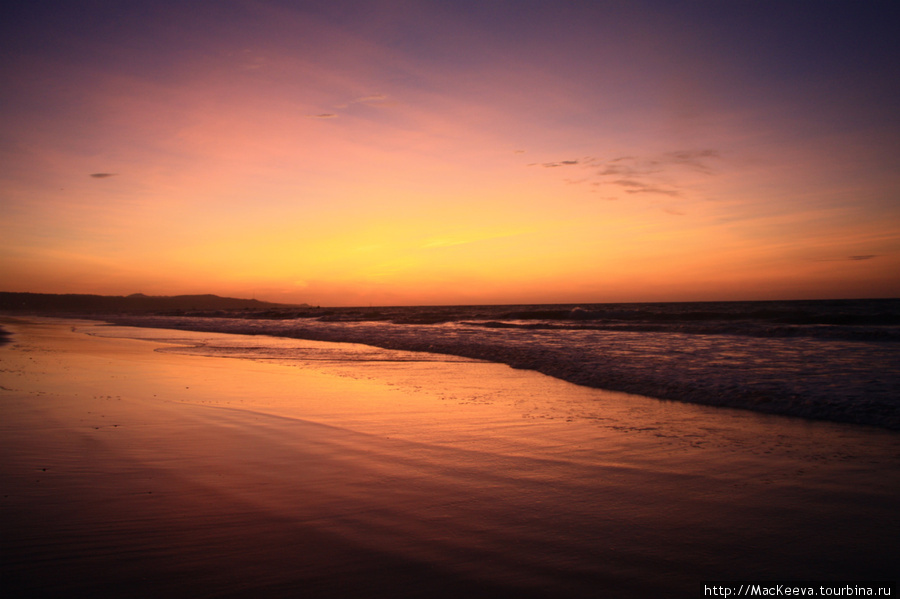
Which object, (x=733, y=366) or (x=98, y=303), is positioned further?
(x=98, y=303)

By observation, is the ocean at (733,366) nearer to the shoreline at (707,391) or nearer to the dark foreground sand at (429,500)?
the shoreline at (707,391)

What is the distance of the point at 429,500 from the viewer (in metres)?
3.68

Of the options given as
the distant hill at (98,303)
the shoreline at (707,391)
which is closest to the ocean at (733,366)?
the shoreline at (707,391)

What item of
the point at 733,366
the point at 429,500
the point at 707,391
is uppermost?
the point at 733,366

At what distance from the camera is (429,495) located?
3.78m

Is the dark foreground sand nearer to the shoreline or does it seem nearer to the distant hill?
the shoreline

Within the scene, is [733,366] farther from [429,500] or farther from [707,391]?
[429,500]

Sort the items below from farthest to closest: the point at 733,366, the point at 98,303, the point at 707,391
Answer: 1. the point at 98,303
2. the point at 733,366
3. the point at 707,391

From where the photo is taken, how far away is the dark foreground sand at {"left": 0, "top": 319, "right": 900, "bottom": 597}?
265 cm

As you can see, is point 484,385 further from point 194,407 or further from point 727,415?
point 194,407

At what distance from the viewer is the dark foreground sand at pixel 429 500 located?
2646mm

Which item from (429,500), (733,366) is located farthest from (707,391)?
(429,500)

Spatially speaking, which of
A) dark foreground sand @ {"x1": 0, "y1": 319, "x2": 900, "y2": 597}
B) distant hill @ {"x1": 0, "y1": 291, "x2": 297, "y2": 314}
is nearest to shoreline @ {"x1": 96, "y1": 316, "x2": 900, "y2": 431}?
dark foreground sand @ {"x1": 0, "y1": 319, "x2": 900, "y2": 597}

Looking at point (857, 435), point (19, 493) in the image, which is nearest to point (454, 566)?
point (19, 493)
